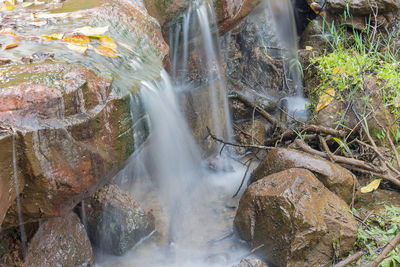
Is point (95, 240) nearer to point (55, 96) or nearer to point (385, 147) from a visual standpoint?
point (55, 96)

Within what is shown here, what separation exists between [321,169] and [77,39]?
2436 mm

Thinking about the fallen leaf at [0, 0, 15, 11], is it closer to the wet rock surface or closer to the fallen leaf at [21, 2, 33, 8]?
the fallen leaf at [21, 2, 33, 8]

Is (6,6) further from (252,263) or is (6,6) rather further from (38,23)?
(252,263)

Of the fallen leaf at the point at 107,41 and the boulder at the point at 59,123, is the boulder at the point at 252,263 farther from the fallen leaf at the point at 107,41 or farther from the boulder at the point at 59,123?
the fallen leaf at the point at 107,41

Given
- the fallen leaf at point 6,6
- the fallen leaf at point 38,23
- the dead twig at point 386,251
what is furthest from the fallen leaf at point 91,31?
the dead twig at point 386,251

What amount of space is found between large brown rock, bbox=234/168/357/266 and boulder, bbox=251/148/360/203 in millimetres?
253

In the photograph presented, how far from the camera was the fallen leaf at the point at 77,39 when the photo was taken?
2.95 metres

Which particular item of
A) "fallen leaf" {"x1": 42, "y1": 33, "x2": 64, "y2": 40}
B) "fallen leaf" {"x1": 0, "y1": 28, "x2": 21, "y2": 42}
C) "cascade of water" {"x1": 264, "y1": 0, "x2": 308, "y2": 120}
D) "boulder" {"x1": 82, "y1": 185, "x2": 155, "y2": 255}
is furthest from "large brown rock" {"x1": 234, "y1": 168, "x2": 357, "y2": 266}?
"cascade of water" {"x1": 264, "y1": 0, "x2": 308, "y2": 120}

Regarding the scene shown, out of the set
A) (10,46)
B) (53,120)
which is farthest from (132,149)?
(10,46)

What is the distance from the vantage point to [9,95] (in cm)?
Result: 212

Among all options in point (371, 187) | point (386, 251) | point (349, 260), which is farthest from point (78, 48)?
point (371, 187)

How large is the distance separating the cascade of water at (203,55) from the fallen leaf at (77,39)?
172cm

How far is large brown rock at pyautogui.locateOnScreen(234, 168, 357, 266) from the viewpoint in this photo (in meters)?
2.93

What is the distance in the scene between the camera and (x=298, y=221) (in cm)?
291
